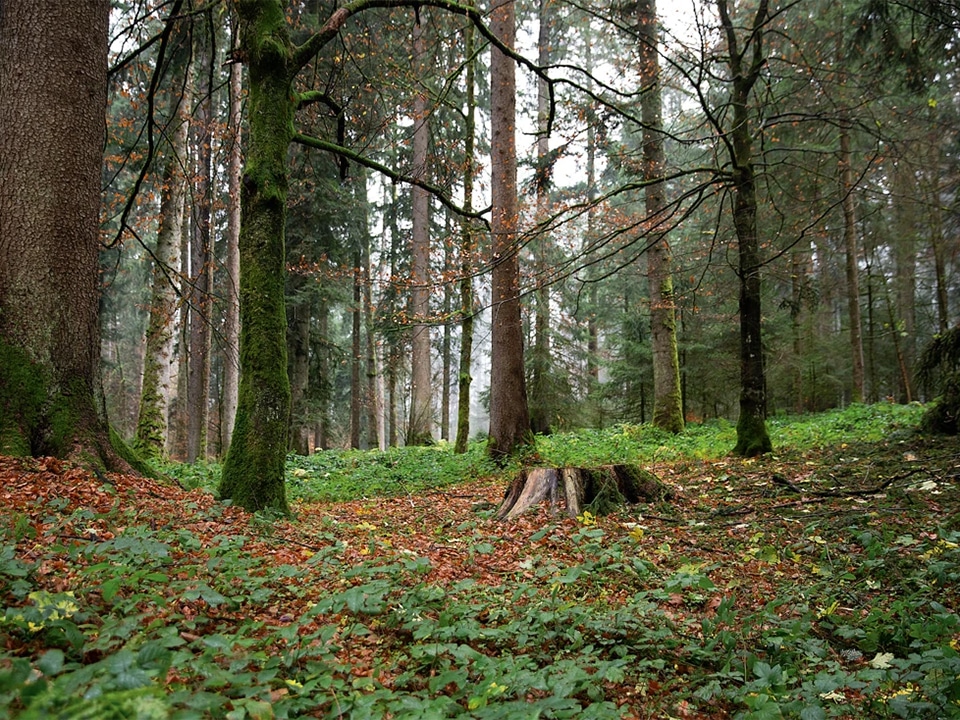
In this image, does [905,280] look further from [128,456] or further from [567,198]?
[128,456]

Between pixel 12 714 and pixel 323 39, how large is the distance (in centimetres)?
601

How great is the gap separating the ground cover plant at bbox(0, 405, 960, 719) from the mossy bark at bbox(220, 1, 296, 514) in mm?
A: 461

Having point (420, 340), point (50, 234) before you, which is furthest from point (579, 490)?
point (420, 340)

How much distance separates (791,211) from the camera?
45.9 ft

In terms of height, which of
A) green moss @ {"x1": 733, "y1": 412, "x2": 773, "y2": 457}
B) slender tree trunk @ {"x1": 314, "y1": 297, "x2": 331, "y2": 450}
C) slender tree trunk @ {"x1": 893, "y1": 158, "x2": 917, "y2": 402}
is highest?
slender tree trunk @ {"x1": 893, "y1": 158, "x2": 917, "y2": 402}

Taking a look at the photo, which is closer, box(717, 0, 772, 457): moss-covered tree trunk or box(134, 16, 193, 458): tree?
box(717, 0, 772, 457): moss-covered tree trunk

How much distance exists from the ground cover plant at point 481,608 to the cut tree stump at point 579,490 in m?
0.27

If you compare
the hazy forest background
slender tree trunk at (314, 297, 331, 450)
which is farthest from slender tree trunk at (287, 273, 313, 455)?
slender tree trunk at (314, 297, 331, 450)

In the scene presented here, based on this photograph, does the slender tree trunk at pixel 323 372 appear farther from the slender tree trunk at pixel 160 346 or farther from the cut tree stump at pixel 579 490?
the cut tree stump at pixel 579 490

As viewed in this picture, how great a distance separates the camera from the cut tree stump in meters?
5.92

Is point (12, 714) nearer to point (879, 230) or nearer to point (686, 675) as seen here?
point (686, 675)

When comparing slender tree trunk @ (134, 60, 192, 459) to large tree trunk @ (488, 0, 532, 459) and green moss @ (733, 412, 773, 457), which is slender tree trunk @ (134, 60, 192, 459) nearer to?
large tree trunk @ (488, 0, 532, 459)

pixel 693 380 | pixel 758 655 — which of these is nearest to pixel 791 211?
pixel 693 380

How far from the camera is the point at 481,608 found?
10.6ft
